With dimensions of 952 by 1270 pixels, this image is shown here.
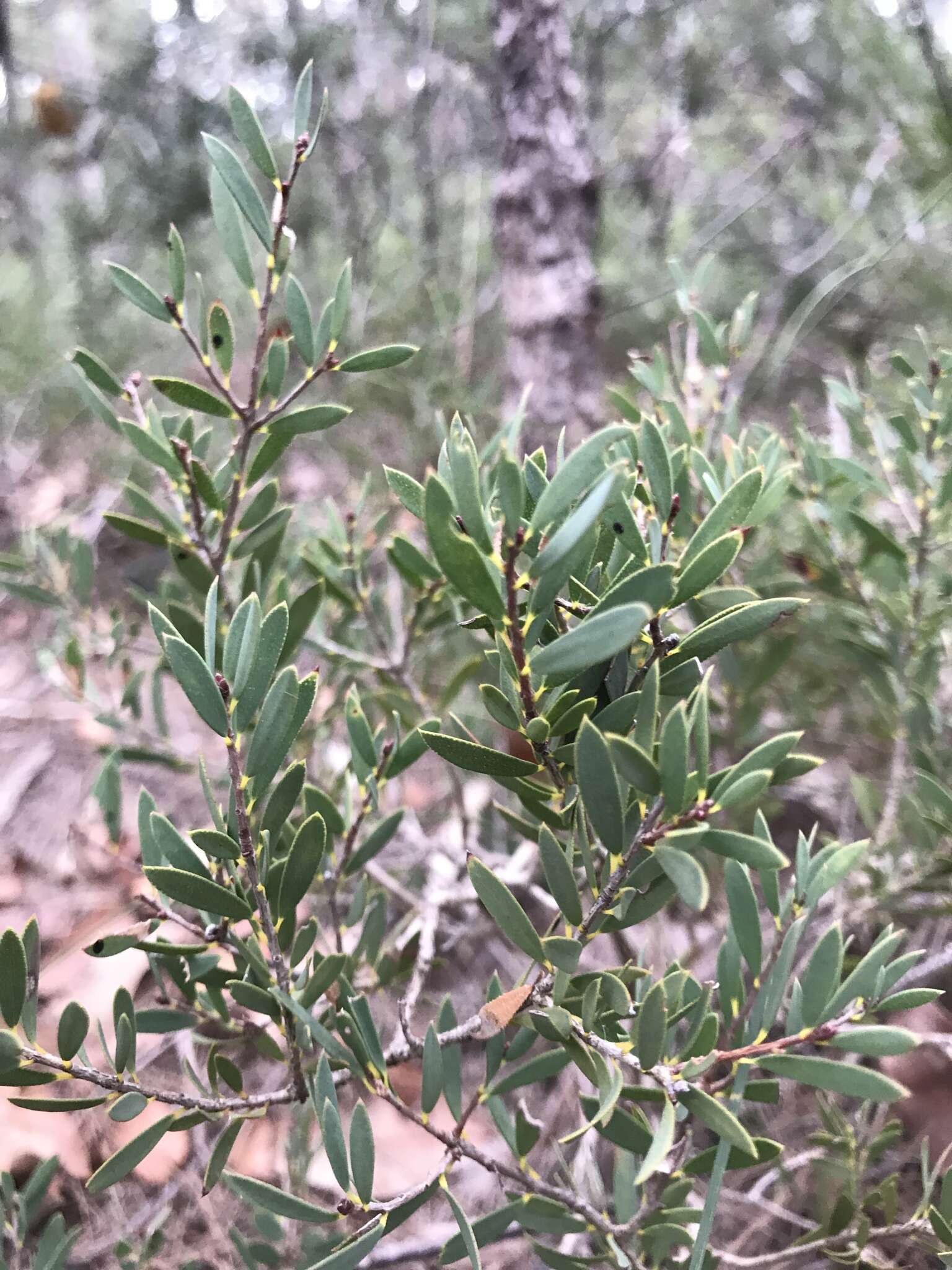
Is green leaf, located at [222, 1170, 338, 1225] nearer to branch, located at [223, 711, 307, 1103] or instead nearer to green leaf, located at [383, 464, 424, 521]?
branch, located at [223, 711, 307, 1103]

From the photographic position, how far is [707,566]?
223 millimetres

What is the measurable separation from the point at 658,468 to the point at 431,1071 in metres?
0.24

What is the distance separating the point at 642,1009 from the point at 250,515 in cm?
31

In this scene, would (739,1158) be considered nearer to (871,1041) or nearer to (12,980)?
(871,1041)

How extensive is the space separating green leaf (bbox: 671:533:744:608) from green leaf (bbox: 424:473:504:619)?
0.18 ft

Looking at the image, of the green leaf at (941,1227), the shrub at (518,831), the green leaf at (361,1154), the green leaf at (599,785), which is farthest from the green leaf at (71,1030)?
the green leaf at (941,1227)

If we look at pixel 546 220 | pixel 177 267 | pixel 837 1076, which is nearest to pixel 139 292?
pixel 177 267

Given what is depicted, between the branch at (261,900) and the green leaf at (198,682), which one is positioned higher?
the green leaf at (198,682)

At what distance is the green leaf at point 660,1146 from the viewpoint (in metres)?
0.20

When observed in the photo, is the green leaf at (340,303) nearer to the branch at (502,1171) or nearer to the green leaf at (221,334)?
the green leaf at (221,334)

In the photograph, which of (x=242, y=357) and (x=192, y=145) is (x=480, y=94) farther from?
(x=242, y=357)

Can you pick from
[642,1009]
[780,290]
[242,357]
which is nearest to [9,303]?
[242,357]

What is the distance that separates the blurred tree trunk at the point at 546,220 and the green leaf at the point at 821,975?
821 millimetres

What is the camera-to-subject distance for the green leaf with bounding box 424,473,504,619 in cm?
19
